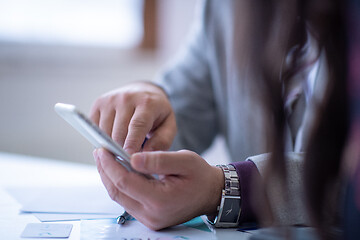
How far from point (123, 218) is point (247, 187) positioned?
0.57 ft

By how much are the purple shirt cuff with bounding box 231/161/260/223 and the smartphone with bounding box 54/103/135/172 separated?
151mm

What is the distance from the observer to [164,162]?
1.48 ft

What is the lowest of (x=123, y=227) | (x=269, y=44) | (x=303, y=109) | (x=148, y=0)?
(x=123, y=227)

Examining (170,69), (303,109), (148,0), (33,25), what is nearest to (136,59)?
(148,0)

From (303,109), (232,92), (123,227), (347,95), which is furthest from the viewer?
(232,92)

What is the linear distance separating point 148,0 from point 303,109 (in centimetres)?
153

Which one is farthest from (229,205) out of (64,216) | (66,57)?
(66,57)

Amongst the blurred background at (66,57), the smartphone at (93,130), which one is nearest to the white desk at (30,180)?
the smartphone at (93,130)

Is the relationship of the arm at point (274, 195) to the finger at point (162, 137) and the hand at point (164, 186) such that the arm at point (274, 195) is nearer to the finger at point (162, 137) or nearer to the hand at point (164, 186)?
the hand at point (164, 186)

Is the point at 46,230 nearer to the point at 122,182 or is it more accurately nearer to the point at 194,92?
the point at 122,182

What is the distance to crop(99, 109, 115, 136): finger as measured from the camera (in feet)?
2.05

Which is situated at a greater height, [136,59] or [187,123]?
[136,59]

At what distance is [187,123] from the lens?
99cm

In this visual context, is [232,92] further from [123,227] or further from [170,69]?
[123,227]
